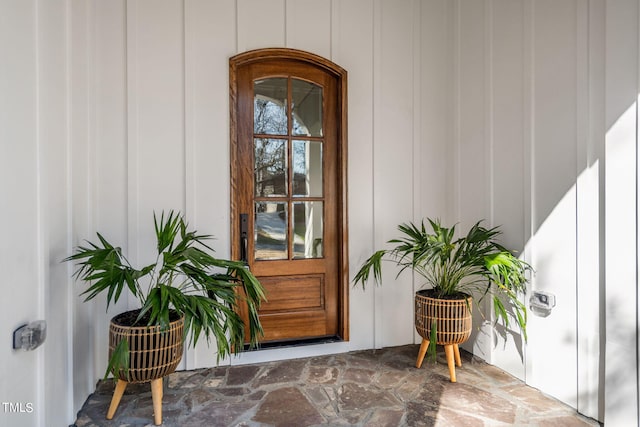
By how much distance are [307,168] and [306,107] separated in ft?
1.62

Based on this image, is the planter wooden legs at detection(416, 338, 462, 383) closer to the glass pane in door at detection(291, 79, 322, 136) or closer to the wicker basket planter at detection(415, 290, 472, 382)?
the wicker basket planter at detection(415, 290, 472, 382)

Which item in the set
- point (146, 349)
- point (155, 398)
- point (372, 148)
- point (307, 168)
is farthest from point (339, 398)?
point (372, 148)

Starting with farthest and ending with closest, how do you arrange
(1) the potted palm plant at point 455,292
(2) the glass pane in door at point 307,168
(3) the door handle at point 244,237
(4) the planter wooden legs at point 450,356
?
(2) the glass pane in door at point 307,168 < (3) the door handle at point 244,237 < (4) the planter wooden legs at point 450,356 < (1) the potted palm plant at point 455,292

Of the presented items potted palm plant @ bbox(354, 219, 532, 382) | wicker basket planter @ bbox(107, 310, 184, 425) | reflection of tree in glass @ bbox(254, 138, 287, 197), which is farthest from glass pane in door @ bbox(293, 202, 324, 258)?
wicker basket planter @ bbox(107, 310, 184, 425)

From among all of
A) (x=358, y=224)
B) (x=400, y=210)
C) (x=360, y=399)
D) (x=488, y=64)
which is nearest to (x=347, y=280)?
(x=358, y=224)

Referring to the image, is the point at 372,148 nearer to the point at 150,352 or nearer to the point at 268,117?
the point at 268,117

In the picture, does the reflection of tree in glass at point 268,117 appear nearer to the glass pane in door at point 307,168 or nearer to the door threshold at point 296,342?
the glass pane in door at point 307,168

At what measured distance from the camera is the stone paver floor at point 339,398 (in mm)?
2068

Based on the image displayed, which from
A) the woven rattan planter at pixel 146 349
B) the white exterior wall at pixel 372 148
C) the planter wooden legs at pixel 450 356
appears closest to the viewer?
the white exterior wall at pixel 372 148

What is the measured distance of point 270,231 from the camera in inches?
117

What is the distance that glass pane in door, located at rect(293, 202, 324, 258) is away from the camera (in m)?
3.04

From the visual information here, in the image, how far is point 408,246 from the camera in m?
2.65

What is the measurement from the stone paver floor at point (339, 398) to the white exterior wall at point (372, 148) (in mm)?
145

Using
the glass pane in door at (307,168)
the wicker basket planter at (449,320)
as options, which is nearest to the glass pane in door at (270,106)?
the glass pane in door at (307,168)
